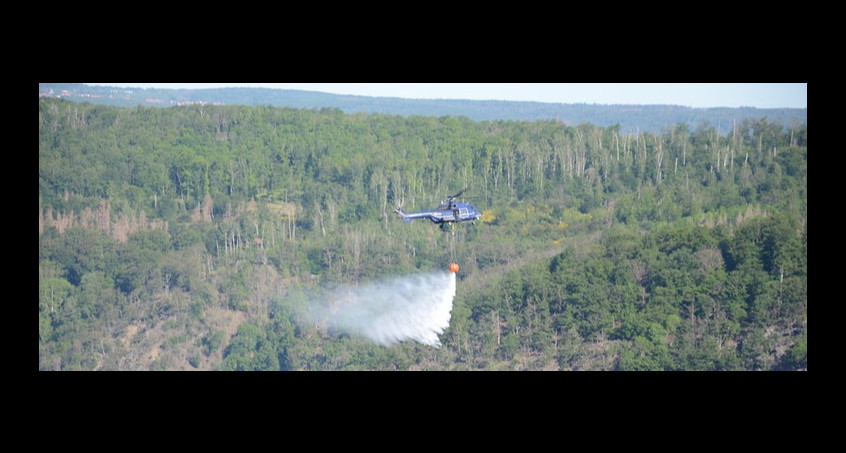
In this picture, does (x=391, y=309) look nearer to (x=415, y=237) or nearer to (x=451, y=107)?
(x=415, y=237)

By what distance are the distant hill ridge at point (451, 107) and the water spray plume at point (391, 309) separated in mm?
25646

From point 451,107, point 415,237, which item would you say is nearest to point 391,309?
point 415,237

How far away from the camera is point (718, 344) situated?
56.6 meters

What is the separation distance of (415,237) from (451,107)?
127 feet

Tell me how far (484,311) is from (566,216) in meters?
15.4

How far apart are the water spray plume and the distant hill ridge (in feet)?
84.1

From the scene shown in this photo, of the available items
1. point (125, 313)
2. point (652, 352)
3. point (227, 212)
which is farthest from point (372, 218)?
point (652, 352)

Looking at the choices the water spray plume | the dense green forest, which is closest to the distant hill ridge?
the dense green forest

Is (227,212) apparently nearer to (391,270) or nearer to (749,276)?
(391,270)

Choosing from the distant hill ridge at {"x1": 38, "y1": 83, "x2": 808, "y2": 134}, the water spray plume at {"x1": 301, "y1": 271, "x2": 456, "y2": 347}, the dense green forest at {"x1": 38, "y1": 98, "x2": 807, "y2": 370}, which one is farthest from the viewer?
the distant hill ridge at {"x1": 38, "y1": 83, "x2": 808, "y2": 134}

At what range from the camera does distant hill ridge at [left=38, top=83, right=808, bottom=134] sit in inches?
3397

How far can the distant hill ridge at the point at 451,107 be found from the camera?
283 ft

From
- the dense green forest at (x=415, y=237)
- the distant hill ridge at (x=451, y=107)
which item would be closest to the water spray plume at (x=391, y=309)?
the dense green forest at (x=415, y=237)

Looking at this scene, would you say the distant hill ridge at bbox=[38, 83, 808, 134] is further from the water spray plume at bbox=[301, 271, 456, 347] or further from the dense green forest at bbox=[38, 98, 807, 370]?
the water spray plume at bbox=[301, 271, 456, 347]
